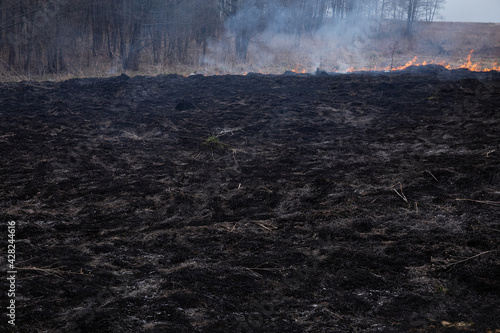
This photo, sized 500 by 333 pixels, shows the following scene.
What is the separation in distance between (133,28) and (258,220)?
19.1m

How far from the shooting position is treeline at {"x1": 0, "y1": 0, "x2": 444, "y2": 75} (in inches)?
678

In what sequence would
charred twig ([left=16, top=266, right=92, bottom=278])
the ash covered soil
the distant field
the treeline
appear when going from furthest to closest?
1. the distant field
2. the treeline
3. charred twig ([left=16, top=266, right=92, bottom=278])
4. the ash covered soil

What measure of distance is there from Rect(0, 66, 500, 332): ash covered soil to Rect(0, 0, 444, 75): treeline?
33.9 ft

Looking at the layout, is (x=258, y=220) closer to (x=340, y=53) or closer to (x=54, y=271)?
(x=54, y=271)

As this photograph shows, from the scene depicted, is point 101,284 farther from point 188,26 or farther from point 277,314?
point 188,26

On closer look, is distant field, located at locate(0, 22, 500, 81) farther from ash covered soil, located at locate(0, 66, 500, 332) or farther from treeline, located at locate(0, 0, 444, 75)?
ash covered soil, located at locate(0, 66, 500, 332)

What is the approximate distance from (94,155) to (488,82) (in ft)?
35.4

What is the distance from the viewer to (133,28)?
20.3 meters

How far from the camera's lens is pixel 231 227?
404 centimetres

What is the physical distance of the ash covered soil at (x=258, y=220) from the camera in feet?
8.67

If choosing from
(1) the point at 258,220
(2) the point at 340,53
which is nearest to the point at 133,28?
(2) the point at 340,53

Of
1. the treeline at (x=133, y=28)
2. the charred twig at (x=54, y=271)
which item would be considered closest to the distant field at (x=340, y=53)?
the treeline at (x=133, y=28)

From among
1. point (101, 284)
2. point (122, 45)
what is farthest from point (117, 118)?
point (122, 45)

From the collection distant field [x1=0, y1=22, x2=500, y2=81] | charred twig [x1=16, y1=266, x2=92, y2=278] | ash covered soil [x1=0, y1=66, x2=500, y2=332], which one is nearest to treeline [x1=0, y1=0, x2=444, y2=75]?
distant field [x1=0, y1=22, x2=500, y2=81]
